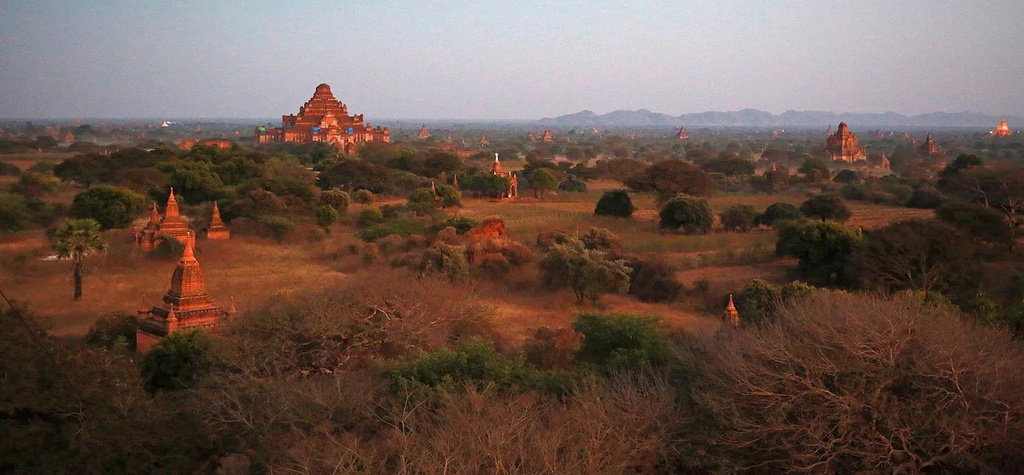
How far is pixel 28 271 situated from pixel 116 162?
23016 mm

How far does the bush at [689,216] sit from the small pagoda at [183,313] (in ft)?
56.9

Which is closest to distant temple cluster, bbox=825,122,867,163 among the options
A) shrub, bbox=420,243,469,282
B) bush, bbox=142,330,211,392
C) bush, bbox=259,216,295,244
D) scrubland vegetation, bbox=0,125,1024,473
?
scrubland vegetation, bbox=0,125,1024,473

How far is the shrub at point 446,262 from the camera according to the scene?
20.9 meters

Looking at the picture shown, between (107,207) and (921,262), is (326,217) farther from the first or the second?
(921,262)

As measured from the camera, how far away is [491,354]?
11.9 meters

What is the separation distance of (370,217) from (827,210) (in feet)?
51.7

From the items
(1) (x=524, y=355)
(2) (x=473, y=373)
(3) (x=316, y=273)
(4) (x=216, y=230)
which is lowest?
(3) (x=316, y=273)

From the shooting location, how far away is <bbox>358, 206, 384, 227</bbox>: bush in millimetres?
31430

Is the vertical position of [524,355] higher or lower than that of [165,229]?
lower

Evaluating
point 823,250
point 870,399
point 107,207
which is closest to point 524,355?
point 870,399

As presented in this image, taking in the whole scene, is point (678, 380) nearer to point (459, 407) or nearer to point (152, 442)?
point (459, 407)

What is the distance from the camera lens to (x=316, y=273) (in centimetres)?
2344

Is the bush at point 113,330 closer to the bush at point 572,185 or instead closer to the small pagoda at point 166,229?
the small pagoda at point 166,229

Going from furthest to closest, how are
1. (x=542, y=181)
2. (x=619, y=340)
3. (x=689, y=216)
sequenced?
(x=542, y=181) < (x=689, y=216) < (x=619, y=340)
